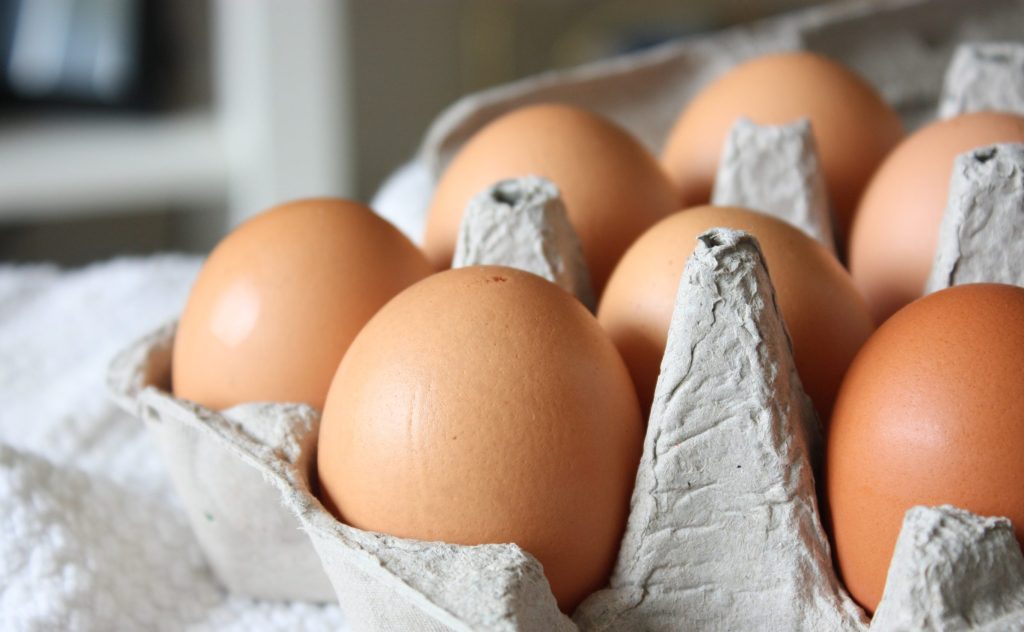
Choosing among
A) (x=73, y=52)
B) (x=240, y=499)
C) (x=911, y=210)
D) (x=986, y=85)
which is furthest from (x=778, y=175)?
(x=73, y=52)

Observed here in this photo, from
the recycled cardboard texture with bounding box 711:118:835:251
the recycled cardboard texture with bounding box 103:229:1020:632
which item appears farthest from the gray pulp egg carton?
the recycled cardboard texture with bounding box 711:118:835:251

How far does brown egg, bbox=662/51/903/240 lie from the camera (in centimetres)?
66

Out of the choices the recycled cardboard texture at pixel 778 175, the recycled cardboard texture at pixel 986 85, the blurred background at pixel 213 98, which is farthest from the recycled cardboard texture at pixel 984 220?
the blurred background at pixel 213 98

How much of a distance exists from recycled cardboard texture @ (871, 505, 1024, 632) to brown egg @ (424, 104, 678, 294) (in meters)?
0.26

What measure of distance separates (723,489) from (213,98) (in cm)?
175

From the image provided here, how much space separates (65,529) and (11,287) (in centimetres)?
49

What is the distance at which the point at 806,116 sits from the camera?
67 cm

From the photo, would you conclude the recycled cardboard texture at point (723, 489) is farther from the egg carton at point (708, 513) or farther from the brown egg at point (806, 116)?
the brown egg at point (806, 116)

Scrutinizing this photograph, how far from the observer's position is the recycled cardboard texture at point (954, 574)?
1.17ft

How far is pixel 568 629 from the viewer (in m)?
0.40

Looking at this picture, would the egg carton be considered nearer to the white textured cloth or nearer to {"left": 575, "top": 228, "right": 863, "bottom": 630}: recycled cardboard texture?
{"left": 575, "top": 228, "right": 863, "bottom": 630}: recycled cardboard texture

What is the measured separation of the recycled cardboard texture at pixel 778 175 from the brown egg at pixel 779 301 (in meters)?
0.10

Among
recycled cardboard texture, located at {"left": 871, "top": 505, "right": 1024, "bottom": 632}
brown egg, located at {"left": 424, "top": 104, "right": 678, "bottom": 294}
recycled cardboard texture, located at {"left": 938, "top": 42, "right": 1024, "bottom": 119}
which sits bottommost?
recycled cardboard texture, located at {"left": 871, "top": 505, "right": 1024, "bottom": 632}

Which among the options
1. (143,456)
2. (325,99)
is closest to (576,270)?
(143,456)
